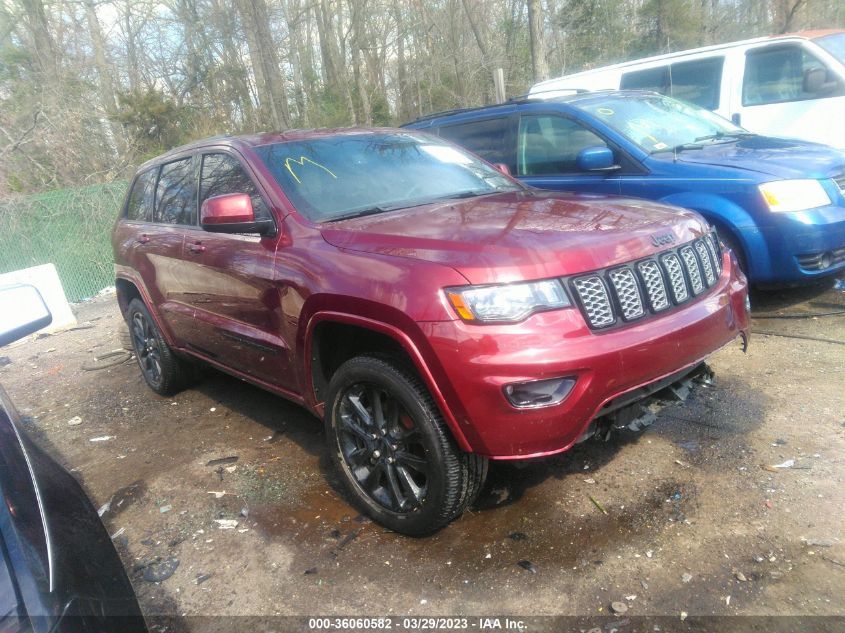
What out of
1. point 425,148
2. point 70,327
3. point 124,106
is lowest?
point 70,327

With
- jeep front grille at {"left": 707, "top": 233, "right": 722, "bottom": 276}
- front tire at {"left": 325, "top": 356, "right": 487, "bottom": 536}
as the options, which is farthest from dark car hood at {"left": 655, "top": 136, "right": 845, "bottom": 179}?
front tire at {"left": 325, "top": 356, "right": 487, "bottom": 536}

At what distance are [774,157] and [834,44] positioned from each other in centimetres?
351

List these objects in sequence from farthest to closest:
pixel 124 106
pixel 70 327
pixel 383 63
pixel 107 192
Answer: pixel 383 63 → pixel 124 106 → pixel 107 192 → pixel 70 327

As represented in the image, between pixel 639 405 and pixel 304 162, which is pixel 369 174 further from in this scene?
pixel 639 405

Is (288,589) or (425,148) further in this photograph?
(425,148)

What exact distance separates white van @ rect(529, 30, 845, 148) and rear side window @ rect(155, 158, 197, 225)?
13.3 feet

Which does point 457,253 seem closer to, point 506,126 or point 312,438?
point 312,438

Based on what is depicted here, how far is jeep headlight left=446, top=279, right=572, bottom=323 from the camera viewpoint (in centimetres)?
249

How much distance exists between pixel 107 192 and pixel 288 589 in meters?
10.3

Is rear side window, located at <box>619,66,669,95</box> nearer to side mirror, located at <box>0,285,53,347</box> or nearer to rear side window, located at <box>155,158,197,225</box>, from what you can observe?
rear side window, located at <box>155,158,197,225</box>

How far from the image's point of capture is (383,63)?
23.9 meters

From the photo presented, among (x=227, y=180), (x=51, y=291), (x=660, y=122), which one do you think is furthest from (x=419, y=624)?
(x=51, y=291)

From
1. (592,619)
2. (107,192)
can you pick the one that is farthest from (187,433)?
(107,192)

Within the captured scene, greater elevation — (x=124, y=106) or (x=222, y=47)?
(x=222, y=47)
